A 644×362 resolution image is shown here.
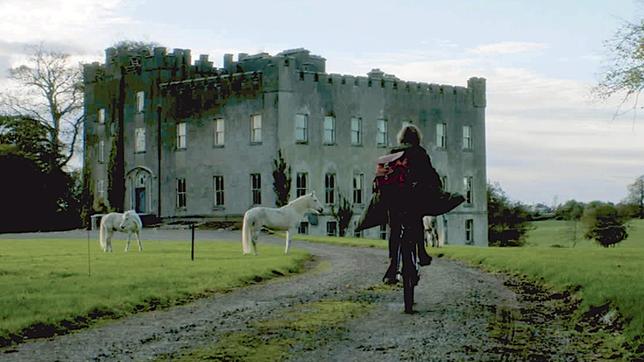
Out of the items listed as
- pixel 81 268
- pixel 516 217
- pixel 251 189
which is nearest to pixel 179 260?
pixel 81 268

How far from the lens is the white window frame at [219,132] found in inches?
2089

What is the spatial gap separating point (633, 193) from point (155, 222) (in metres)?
36.2

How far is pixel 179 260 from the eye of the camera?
21938 mm

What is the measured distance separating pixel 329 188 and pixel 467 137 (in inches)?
482

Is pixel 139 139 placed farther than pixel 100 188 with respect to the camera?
No

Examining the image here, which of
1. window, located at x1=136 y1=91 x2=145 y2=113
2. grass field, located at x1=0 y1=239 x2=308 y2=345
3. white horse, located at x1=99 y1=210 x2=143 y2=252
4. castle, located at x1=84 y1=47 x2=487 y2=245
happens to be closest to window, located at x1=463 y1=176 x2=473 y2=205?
castle, located at x1=84 y1=47 x2=487 y2=245

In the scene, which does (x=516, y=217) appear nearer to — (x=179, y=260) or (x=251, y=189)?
(x=251, y=189)

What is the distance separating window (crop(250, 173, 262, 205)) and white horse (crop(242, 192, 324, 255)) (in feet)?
77.1

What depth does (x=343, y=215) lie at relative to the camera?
51781 mm

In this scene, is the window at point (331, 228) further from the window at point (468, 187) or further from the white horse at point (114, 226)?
the white horse at point (114, 226)

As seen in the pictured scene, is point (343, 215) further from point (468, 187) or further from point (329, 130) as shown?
point (468, 187)

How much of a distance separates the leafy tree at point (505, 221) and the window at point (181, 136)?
31075 mm

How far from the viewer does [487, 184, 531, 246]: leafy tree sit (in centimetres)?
7576

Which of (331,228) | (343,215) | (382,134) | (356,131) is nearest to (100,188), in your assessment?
(331,228)
